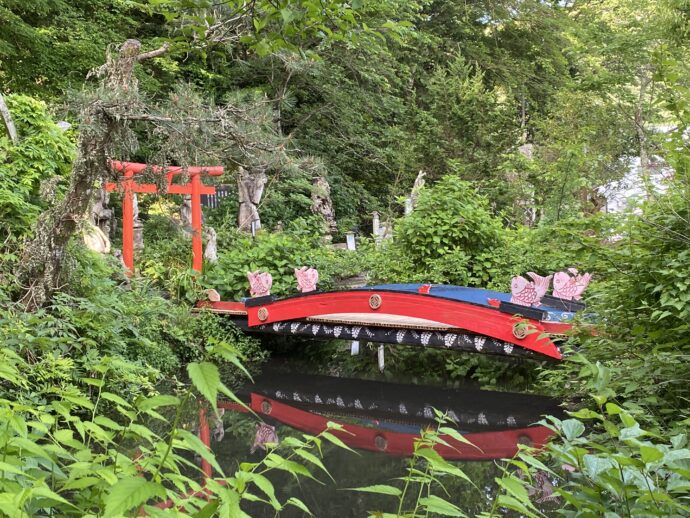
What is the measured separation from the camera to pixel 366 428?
677 centimetres

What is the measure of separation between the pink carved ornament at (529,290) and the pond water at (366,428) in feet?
3.32

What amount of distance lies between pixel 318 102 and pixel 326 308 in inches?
358

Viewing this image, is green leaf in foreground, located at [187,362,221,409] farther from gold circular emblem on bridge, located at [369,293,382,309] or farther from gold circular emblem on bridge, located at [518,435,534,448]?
gold circular emblem on bridge, located at [369,293,382,309]

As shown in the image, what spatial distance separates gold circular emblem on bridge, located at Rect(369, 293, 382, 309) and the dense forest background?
3.89 feet

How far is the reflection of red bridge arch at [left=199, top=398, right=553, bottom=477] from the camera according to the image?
6.02 metres

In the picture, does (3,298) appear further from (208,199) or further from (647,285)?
(208,199)

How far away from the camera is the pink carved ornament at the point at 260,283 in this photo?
9320mm

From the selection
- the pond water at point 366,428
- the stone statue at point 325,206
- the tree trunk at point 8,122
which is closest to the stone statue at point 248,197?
the stone statue at point 325,206

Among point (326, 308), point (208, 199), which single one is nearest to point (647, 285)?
point (326, 308)

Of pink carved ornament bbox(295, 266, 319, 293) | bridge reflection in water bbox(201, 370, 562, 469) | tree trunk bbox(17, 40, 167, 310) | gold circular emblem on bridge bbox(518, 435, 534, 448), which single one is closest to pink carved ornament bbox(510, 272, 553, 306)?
bridge reflection in water bbox(201, 370, 562, 469)

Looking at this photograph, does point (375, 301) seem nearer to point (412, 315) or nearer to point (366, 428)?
point (412, 315)

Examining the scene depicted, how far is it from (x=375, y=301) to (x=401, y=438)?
6.96ft

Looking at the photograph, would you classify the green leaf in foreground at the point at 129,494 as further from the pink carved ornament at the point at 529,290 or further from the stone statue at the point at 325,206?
the stone statue at the point at 325,206

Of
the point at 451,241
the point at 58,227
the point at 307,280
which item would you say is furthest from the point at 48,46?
the point at 451,241
